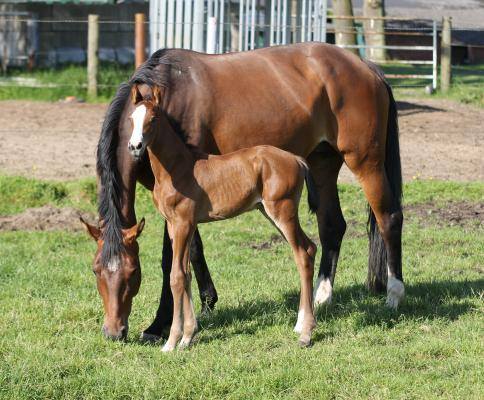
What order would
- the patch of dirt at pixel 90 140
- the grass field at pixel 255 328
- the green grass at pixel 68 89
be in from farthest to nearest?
the green grass at pixel 68 89 → the patch of dirt at pixel 90 140 → the grass field at pixel 255 328

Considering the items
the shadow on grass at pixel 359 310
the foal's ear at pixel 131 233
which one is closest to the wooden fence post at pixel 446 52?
the shadow on grass at pixel 359 310

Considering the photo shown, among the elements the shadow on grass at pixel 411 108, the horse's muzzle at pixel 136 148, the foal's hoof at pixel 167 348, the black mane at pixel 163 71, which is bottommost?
the foal's hoof at pixel 167 348

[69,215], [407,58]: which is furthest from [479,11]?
[69,215]

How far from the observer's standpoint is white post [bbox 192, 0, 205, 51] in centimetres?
1534

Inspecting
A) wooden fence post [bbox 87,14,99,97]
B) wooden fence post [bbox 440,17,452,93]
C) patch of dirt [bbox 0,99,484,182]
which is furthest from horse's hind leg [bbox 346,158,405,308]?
wooden fence post [bbox 440,17,452,93]

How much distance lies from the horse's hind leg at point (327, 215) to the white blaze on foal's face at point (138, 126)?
200 cm

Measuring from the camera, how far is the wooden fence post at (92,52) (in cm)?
1683

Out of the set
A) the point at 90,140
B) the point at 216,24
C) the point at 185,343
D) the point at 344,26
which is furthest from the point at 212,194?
the point at 344,26

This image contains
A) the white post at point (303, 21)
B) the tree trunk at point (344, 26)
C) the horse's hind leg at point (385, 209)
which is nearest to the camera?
the horse's hind leg at point (385, 209)

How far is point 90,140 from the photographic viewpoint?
44.6 feet

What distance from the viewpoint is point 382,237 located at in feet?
23.9

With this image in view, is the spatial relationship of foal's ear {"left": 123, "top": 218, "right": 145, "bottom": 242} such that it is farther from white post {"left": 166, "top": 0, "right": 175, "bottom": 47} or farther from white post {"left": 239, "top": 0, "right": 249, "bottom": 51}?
white post {"left": 239, "top": 0, "right": 249, "bottom": 51}

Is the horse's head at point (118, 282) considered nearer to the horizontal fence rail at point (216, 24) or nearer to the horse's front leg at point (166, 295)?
the horse's front leg at point (166, 295)

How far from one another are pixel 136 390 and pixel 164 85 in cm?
213
